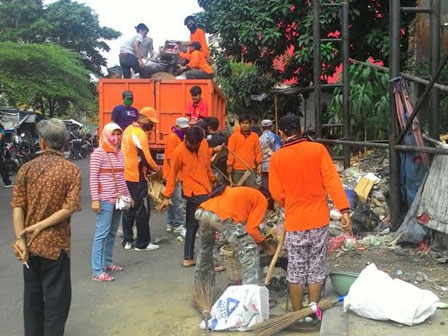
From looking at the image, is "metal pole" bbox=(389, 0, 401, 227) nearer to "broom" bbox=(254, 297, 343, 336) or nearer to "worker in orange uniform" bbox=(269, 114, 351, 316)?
"worker in orange uniform" bbox=(269, 114, 351, 316)

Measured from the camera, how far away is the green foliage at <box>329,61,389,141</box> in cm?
994

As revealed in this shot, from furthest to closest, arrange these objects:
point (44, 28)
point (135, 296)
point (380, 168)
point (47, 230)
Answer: point (44, 28), point (380, 168), point (135, 296), point (47, 230)

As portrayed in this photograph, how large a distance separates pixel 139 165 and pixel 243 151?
2.36m

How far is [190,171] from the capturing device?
5922 mm

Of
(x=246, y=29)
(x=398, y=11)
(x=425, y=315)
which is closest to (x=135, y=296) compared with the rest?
(x=425, y=315)

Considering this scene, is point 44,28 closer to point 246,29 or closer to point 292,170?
point 246,29

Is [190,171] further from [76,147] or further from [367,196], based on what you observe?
[76,147]

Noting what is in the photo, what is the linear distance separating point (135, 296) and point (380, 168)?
534 centimetres

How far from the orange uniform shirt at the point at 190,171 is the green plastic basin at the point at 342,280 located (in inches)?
81.8

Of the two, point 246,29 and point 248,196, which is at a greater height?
point 246,29

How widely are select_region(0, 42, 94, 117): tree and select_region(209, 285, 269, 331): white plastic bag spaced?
20.2m

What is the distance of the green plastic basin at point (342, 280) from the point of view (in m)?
4.23

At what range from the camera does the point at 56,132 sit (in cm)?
360

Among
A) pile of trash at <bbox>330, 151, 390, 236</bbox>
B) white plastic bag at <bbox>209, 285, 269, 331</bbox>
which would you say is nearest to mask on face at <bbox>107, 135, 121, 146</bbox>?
white plastic bag at <bbox>209, 285, 269, 331</bbox>
